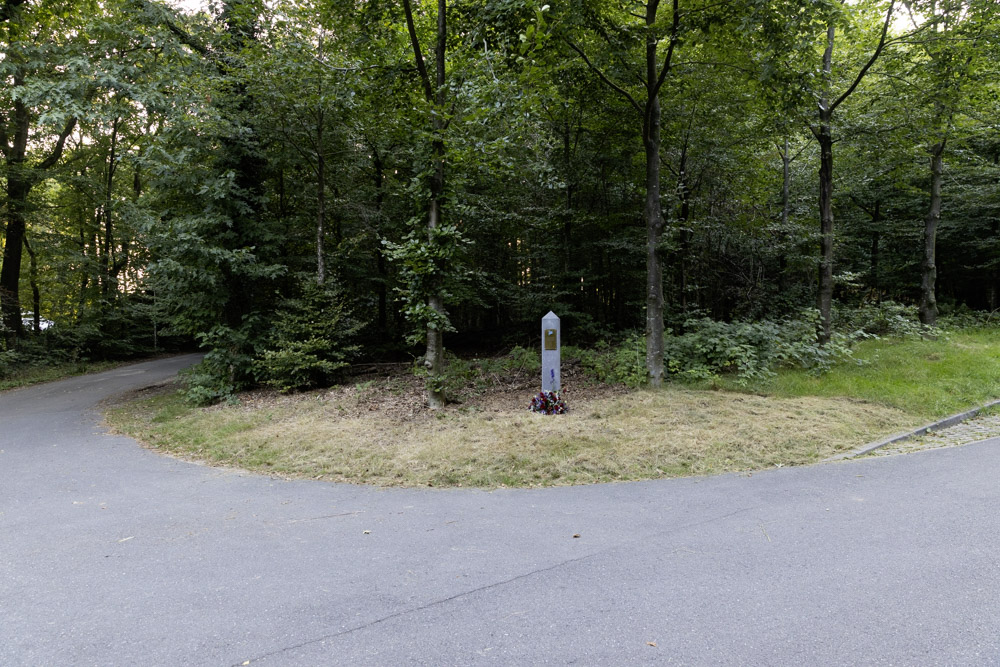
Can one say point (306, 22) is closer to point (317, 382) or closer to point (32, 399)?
point (317, 382)

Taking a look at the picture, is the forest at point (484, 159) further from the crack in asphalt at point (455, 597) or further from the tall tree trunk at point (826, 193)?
the crack in asphalt at point (455, 597)

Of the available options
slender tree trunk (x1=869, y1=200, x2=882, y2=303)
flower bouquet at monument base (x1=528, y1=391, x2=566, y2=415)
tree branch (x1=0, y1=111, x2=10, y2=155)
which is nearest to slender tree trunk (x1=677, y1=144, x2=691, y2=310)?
flower bouquet at monument base (x1=528, y1=391, x2=566, y2=415)

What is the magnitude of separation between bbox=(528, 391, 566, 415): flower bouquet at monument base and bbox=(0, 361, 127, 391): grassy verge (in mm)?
14104

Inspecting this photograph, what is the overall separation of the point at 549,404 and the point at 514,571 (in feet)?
14.6

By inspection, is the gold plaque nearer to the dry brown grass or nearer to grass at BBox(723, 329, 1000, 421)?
the dry brown grass

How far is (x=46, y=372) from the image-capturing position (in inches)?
577

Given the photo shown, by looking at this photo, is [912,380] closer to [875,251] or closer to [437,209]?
[437,209]

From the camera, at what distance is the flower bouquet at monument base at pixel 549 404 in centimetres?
765

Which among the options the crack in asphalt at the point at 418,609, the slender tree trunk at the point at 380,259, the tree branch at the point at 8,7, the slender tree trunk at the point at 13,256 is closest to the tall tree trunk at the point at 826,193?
the crack in asphalt at the point at 418,609

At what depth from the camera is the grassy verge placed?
525 inches

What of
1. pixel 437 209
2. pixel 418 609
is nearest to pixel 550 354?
pixel 437 209

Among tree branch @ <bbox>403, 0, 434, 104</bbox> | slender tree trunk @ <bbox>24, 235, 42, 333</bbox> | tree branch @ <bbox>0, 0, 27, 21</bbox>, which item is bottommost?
slender tree trunk @ <bbox>24, 235, 42, 333</bbox>

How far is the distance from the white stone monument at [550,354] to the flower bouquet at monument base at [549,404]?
0.36ft

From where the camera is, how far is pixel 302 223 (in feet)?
41.9
